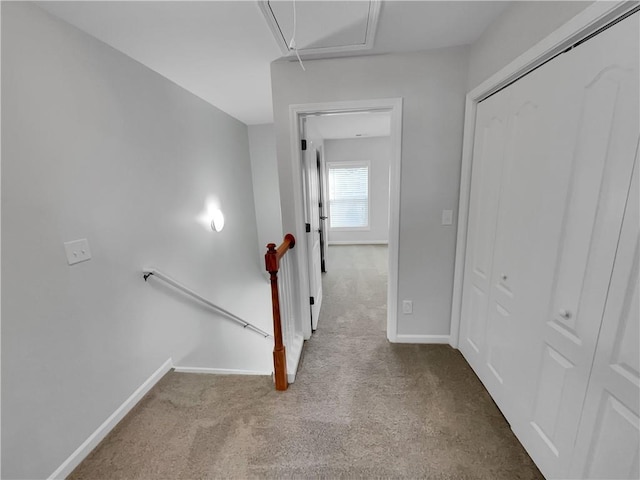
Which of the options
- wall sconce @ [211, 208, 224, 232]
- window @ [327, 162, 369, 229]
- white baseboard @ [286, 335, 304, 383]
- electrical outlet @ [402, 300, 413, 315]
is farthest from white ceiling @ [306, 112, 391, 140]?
white baseboard @ [286, 335, 304, 383]

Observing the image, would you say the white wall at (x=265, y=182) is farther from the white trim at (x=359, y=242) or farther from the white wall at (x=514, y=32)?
the white wall at (x=514, y=32)

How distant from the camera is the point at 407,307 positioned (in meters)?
2.14

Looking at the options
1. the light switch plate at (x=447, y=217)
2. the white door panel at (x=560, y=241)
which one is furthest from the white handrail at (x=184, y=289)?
the white door panel at (x=560, y=241)

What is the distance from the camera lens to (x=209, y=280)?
2.73m

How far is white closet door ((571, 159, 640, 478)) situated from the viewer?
781 millimetres

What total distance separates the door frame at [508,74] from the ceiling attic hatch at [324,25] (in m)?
0.74

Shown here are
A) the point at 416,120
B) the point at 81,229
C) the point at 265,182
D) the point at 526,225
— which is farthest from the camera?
the point at 265,182

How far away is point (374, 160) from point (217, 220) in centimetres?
376

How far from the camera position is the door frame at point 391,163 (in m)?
1.82

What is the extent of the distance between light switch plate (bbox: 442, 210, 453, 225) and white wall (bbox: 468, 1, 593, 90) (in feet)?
2.74

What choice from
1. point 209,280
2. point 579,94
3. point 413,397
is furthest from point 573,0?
point 209,280

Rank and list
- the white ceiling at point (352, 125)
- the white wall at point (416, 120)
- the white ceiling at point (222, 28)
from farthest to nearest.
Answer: the white ceiling at point (352, 125) → the white wall at point (416, 120) → the white ceiling at point (222, 28)

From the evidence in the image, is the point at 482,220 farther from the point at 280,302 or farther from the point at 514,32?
the point at 280,302

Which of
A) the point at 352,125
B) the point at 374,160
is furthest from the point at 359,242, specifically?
the point at 352,125
